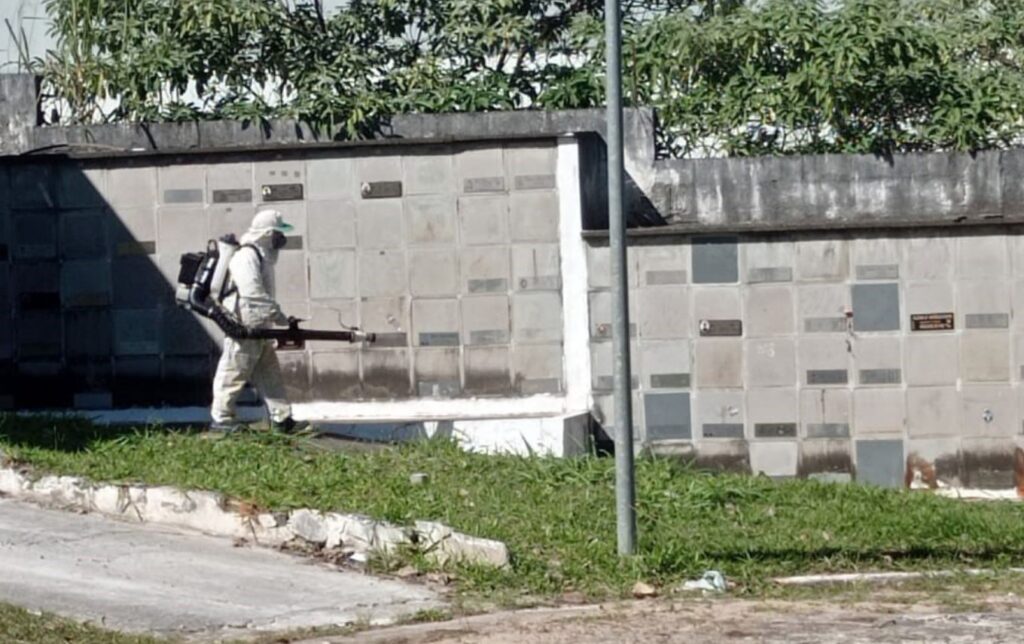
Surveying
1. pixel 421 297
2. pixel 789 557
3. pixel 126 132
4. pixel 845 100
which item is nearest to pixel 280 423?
pixel 421 297

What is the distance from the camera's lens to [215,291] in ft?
41.6

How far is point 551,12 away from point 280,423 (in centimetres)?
436

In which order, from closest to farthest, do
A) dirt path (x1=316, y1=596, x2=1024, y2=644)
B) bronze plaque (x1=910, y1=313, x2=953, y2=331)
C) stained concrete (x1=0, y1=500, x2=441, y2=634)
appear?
dirt path (x1=316, y1=596, x2=1024, y2=644) < stained concrete (x1=0, y1=500, x2=441, y2=634) < bronze plaque (x1=910, y1=313, x2=953, y2=331)

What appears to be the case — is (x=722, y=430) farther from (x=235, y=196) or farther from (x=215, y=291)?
(x=235, y=196)

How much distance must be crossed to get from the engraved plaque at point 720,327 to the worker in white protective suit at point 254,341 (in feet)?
9.35

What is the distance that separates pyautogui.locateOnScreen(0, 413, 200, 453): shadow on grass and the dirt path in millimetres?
4114

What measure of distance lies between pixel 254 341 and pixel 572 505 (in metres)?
2.59

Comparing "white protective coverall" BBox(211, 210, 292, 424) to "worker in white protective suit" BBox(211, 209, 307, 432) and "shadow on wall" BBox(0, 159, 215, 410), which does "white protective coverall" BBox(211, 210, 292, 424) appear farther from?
"shadow on wall" BBox(0, 159, 215, 410)

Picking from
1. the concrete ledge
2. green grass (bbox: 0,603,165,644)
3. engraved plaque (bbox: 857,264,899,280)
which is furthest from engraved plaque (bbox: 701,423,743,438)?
green grass (bbox: 0,603,165,644)

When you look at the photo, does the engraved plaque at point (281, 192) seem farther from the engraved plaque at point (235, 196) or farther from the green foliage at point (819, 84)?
the green foliage at point (819, 84)

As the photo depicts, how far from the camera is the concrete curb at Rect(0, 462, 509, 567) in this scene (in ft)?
33.6

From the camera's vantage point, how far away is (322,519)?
34.8 feet

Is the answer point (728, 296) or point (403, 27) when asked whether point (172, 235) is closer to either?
point (403, 27)

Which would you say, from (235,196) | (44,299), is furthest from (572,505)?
(44,299)
